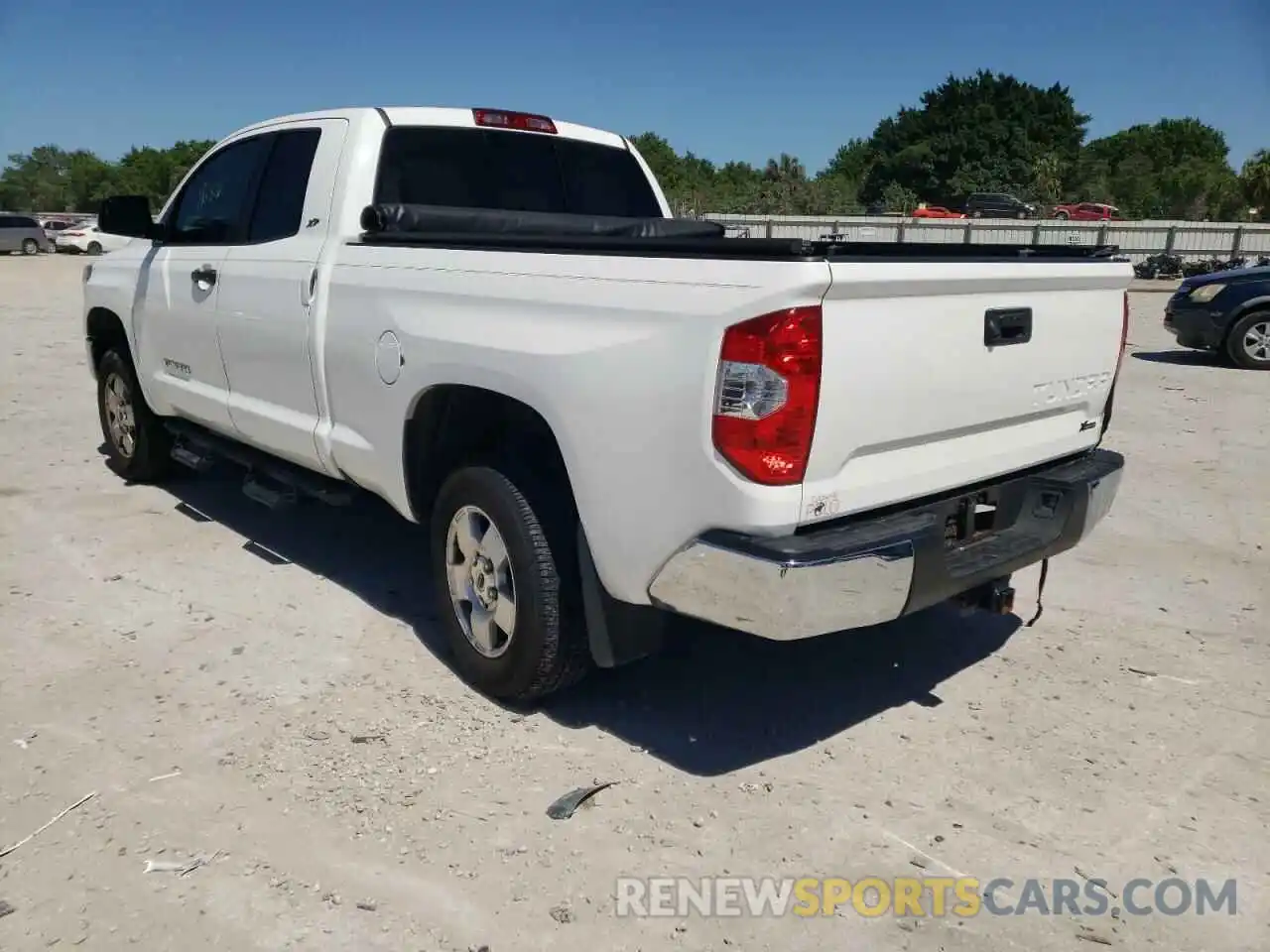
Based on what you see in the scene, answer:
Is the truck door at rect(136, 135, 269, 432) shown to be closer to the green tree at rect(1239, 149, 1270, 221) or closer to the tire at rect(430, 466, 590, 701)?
the tire at rect(430, 466, 590, 701)

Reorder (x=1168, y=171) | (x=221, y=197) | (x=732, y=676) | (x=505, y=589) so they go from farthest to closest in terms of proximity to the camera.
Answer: (x=1168, y=171) < (x=221, y=197) < (x=732, y=676) < (x=505, y=589)

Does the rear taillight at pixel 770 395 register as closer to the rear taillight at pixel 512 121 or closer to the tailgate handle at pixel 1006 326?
the tailgate handle at pixel 1006 326

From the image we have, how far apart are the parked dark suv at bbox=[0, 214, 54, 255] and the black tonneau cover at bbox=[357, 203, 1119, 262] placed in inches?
1463

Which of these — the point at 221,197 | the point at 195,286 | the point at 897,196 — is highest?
the point at 897,196

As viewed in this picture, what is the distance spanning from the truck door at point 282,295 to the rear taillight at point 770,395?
2.10 metres

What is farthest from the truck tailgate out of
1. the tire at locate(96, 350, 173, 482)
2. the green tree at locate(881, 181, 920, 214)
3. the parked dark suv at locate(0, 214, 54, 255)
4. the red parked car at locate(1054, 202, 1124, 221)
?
the green tree at locate(881, 181, 920, 214)

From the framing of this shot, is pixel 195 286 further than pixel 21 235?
No

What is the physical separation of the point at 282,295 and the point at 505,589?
1692 millimetres

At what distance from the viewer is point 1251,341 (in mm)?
11883

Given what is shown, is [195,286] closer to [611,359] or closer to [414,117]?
[414,117]

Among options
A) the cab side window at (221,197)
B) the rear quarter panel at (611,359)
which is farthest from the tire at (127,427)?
the rear quarter panel at (611,359)

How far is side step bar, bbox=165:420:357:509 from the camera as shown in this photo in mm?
4492

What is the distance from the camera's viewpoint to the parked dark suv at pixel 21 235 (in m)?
35.2

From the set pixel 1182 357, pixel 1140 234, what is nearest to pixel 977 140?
pixel 1140 234
